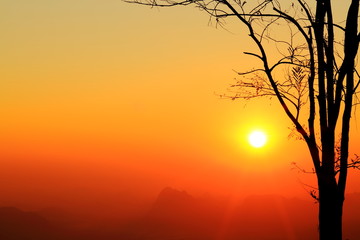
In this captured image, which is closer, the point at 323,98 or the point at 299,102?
the point at 323,98

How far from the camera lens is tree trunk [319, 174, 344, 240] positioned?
11359 mm

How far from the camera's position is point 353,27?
11.2m

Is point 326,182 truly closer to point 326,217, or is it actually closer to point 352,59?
point 326,217

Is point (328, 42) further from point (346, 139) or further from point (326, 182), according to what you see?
point (326, 182)

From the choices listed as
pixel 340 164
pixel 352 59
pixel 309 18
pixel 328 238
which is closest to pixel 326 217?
pixel 328 238

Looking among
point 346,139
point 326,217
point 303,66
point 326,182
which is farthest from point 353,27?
point 326,217

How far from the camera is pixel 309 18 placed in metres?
11.8

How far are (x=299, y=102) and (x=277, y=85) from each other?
807mm

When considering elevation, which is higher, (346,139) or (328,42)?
(328,42)

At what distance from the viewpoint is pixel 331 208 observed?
449 inches

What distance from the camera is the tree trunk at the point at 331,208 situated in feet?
37.3

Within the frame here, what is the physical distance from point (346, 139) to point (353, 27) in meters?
2.41

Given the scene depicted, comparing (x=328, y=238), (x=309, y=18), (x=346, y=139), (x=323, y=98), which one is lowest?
(x=328, y=238)

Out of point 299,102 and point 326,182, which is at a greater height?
point 299,102
